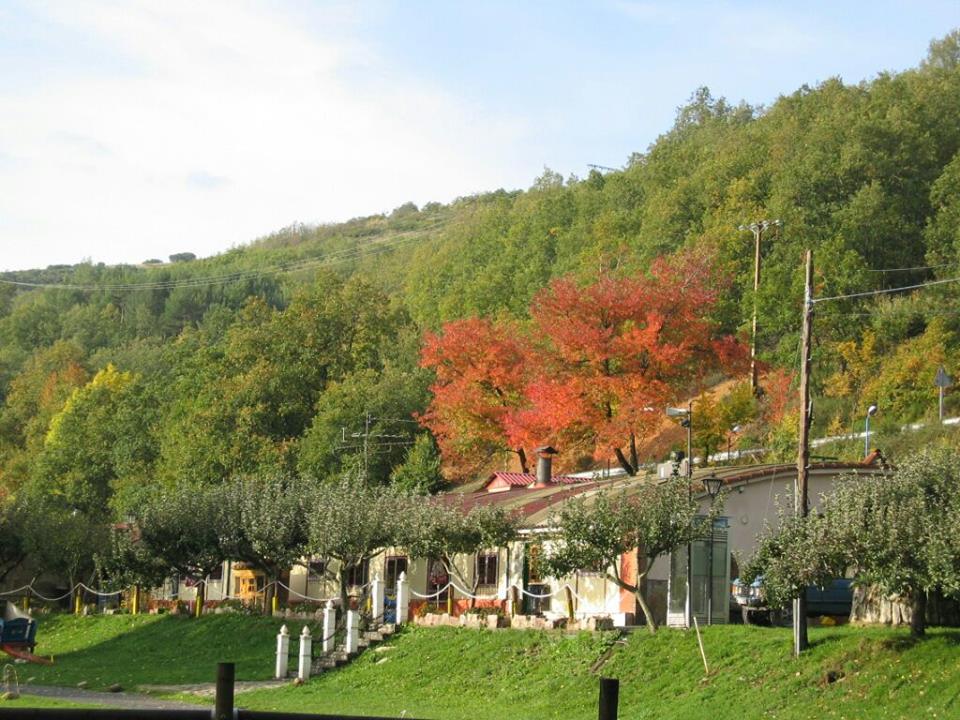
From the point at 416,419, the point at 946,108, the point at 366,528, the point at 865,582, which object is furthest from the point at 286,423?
the point at 865,582

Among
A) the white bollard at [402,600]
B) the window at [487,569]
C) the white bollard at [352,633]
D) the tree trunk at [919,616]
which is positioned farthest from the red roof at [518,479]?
the tree trunk at [919,616]

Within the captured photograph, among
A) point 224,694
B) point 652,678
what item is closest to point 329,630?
point 652,678

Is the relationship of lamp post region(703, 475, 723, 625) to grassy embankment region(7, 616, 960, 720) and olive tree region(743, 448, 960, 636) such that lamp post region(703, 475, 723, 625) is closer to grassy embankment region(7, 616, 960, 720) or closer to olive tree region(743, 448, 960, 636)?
grassy embankment region(7, 616, 960, 720)

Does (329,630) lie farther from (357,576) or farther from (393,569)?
(357,576)

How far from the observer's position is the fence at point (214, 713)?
27.1ft

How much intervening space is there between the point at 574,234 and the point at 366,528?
53001mm

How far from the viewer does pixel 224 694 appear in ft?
30.0

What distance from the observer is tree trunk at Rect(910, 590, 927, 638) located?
26.2 m

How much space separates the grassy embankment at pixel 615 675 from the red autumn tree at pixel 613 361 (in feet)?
43.5

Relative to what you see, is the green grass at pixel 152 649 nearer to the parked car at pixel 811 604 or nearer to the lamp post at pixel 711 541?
the lamp post at pixel 711 541

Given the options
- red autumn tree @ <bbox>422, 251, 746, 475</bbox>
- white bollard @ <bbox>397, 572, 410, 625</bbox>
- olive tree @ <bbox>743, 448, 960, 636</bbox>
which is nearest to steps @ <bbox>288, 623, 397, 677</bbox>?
white bollard @ <bbox>397, 572, 410, 625</bbox>

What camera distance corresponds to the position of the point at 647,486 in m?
33.4

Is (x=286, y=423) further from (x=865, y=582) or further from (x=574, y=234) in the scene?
(x=865, y=582)

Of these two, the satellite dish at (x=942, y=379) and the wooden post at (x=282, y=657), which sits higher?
the satellite dish at (x=942, y=379)
